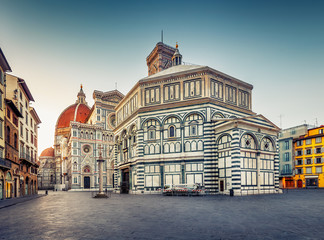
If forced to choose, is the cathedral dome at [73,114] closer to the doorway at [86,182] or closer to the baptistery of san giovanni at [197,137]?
the doorway at [86,182]

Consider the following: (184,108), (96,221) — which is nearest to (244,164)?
(184,108)

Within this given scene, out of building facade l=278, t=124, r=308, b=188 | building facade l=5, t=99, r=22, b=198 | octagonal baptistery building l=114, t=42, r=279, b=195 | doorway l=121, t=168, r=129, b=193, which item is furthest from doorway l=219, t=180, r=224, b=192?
building facade l=278, t=124, r=308, b=188

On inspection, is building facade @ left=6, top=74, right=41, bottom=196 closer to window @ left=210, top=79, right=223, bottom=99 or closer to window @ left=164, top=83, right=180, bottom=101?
window @ left=164, top=83, right=180, bottom=101

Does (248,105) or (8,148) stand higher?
(248,105)

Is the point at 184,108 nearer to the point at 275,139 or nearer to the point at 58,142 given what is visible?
the point at 275,139

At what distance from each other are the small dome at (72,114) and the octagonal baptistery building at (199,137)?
66.2 metres

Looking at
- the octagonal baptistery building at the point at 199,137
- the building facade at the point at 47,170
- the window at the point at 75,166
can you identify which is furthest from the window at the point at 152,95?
the building facade at the point at 47,170

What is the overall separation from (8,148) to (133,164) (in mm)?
15624

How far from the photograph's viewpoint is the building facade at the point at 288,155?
6181cm

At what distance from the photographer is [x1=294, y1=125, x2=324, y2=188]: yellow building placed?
56.7 m

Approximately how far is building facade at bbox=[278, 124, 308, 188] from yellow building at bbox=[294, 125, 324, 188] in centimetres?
90

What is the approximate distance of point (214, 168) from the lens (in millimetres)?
32875

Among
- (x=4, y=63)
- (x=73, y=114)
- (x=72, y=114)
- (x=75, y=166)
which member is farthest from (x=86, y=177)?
(x=72, y=114)

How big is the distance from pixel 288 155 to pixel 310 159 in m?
5.29
